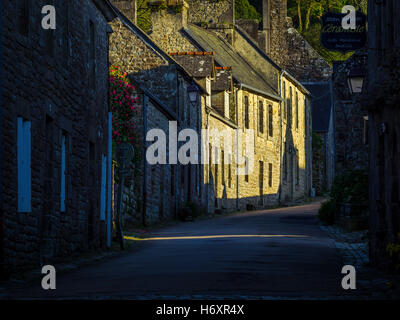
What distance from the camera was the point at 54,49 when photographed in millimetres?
14750

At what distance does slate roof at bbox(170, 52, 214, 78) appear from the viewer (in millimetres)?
35344

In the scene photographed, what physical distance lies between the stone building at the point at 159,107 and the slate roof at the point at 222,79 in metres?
4.12

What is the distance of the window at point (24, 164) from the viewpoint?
12.7m

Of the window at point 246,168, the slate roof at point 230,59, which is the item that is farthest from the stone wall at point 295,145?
the window at point 246,168

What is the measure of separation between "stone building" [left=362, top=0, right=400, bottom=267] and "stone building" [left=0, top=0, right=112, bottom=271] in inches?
215

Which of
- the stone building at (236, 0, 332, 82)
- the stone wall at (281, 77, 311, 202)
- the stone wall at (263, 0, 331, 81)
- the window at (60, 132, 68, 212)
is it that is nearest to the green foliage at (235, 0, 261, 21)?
the stone building at (236, 0, 332, 82)

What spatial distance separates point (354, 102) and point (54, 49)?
15043 mm

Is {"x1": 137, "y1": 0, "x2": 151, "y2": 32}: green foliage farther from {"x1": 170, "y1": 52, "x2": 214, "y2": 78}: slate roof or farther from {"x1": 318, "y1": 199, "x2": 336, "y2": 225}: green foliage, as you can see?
{"x1": 318, "y1": 199, "x2": 336, "y2": 225}: green foliage

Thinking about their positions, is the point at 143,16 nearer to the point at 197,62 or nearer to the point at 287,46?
the point at 197,62

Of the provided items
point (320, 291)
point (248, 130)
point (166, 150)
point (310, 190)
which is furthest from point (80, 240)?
point (310, 190)

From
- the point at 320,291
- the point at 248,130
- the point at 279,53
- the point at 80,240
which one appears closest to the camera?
the point at 320,291

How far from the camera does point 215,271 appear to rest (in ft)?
37.9

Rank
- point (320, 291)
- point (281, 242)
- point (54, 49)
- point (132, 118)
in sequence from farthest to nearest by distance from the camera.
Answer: point (132, 118) < point (281, 242) < point (54, 49) < point (320, 291)
